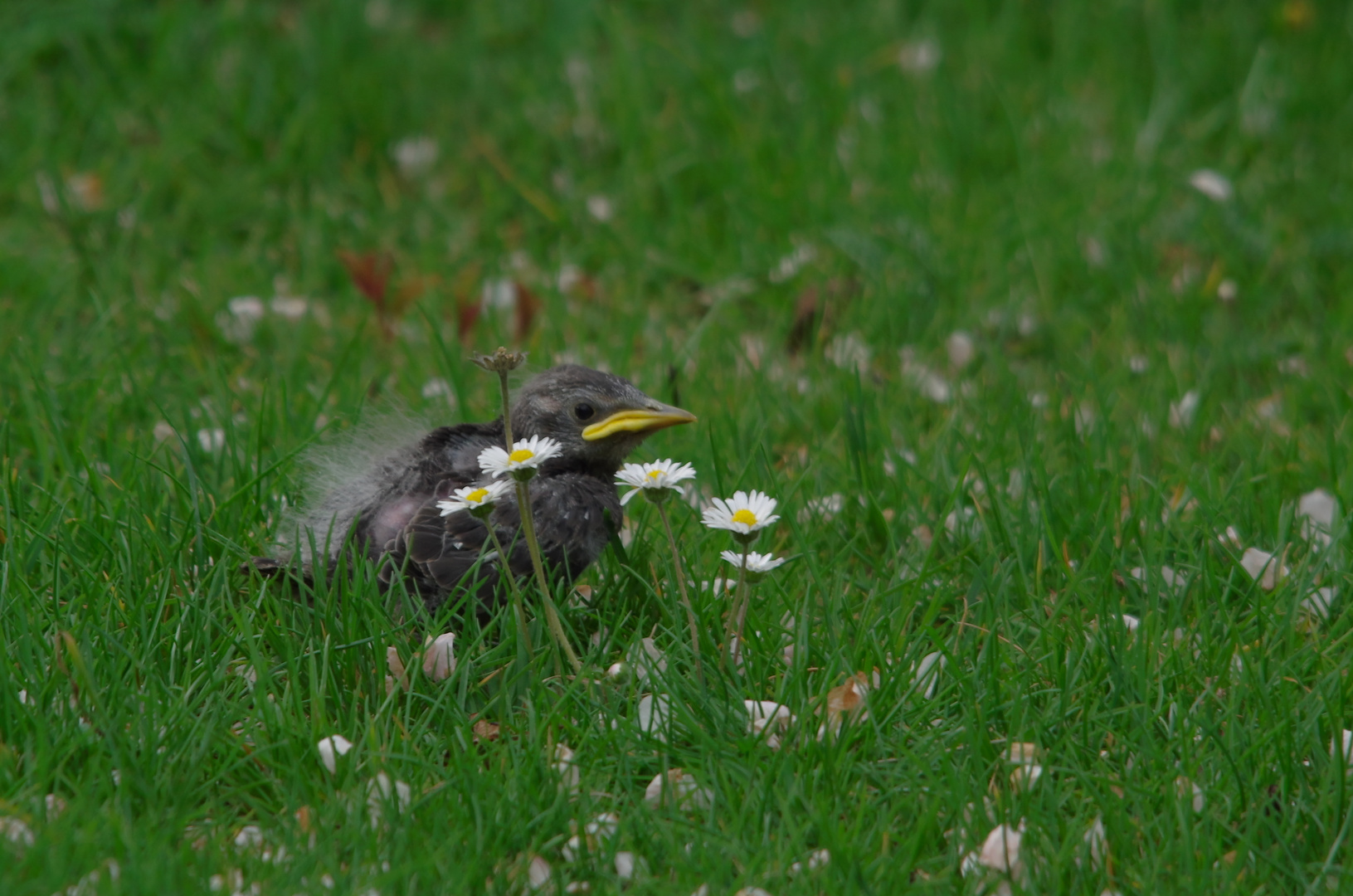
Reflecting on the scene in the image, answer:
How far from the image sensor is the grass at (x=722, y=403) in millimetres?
2799

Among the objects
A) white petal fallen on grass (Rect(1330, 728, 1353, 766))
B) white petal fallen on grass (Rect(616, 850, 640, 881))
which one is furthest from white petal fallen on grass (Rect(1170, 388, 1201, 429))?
white petal fallen on grass (Rect(616, 850, 640, 881))

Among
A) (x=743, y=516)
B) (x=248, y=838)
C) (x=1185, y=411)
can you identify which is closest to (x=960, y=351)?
(x=1185, y=411)

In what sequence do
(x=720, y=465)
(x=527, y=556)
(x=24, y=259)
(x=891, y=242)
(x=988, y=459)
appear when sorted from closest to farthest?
1. (x=527, y=556)
2. (x=720, y=465)
3. (x=988, y=459)
4. (x=24, y=259)
5. (x=891, y=242)

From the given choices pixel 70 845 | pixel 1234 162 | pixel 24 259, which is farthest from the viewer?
pixel 1234 162

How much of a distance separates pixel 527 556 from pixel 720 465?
787mm

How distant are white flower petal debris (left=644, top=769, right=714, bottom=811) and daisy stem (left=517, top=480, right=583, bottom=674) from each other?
1.04 feet

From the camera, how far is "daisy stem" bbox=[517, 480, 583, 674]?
2869 mm

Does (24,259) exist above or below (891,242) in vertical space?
→ above

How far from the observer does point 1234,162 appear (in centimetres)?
647

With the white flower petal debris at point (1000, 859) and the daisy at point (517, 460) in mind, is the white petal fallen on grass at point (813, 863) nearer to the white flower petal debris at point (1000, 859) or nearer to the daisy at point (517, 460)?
the white flower petal debris at point (1000, 859)

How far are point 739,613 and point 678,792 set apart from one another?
41cm

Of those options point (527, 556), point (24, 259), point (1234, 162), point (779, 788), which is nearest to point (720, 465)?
point (527, 556)

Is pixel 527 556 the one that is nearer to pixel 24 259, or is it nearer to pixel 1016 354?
pixel 1016 354

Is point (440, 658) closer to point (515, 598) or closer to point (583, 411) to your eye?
point (515, 598)
